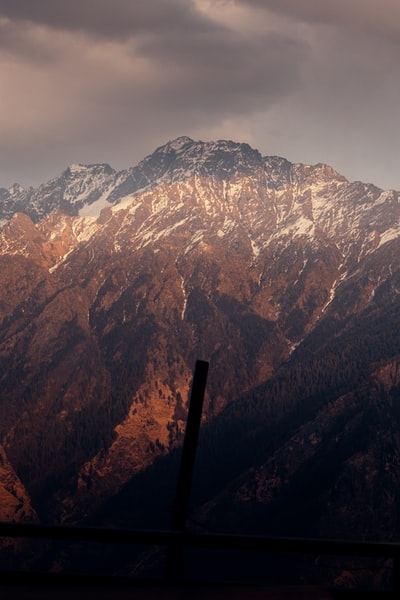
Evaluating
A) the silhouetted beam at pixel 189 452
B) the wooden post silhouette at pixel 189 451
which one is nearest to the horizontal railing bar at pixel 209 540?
the wooden post silhouette at pixel 189 451

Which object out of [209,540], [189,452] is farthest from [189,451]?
[209,540]

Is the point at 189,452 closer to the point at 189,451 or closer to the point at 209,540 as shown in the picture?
the point at 189,451

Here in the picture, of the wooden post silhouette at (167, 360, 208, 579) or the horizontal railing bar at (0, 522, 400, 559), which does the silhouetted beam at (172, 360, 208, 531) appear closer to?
the wooden post silhouette at (167, 360, 208, 579)

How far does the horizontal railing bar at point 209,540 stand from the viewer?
11.0m

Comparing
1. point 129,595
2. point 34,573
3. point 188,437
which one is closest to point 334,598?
point 129,595

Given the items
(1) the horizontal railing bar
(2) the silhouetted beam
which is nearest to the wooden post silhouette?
(2) the silhouetted beam

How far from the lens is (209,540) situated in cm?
1129

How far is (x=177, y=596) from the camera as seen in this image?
35.9ft

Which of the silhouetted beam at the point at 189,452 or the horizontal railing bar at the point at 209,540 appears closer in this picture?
the horizontal railing bar at the point at 209,540

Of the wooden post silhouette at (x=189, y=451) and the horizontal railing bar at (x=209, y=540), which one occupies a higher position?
the wooden post silhouette at (x=189, y=451)

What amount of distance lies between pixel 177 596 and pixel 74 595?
1415 millimetres

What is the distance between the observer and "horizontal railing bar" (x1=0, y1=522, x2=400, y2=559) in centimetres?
1101

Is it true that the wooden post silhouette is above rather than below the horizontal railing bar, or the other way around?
above

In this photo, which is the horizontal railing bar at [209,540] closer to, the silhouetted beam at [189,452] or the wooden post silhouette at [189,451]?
the wooden post silhouette at [189,451]
